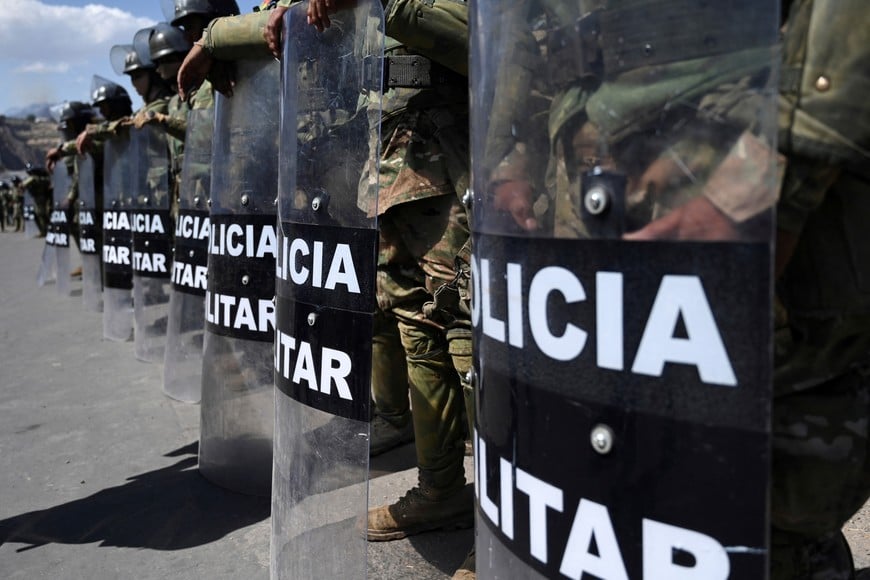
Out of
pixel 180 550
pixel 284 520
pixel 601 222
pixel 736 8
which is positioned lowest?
pixel 180 550

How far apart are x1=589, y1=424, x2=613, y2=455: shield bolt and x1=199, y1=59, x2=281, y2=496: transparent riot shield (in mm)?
1954

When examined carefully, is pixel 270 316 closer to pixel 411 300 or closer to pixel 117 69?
pixel 411 300

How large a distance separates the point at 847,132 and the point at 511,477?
633mm

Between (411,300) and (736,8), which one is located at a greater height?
(736,8)

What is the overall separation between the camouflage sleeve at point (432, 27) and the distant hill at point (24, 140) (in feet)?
206

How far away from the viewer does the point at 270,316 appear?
9.19ft

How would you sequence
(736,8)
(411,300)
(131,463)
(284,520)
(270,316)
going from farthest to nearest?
(131,463), (270,316), (411,300), (284,520), (736,8)

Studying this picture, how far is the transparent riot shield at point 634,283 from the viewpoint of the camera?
2.82 ft

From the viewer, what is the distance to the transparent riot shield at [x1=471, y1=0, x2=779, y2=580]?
0.86m

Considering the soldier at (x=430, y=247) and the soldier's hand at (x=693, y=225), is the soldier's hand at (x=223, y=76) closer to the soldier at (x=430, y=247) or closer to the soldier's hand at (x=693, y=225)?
the soldier at (x=430, y=247)

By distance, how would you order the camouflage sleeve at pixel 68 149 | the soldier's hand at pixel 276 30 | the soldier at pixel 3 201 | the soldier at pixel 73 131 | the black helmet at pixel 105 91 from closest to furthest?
the soldier's hand at pixel 276 30, the camouflage sleeve at pixel 68 149, the black helmet at pixel 105 91, the soldier at pixel 73 131, the soldier at pixel 3 201

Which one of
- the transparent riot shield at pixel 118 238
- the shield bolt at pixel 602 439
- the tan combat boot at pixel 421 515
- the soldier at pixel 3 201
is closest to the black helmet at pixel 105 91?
the transparent riot shield at pixel 118 238

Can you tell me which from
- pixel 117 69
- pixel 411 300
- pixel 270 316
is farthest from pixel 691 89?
pixel 117 69

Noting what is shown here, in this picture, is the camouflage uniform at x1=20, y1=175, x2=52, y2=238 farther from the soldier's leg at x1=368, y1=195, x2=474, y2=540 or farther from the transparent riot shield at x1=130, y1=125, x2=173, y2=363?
the soldier's leg at x1=368, y1=195, x2=474, y2=540
